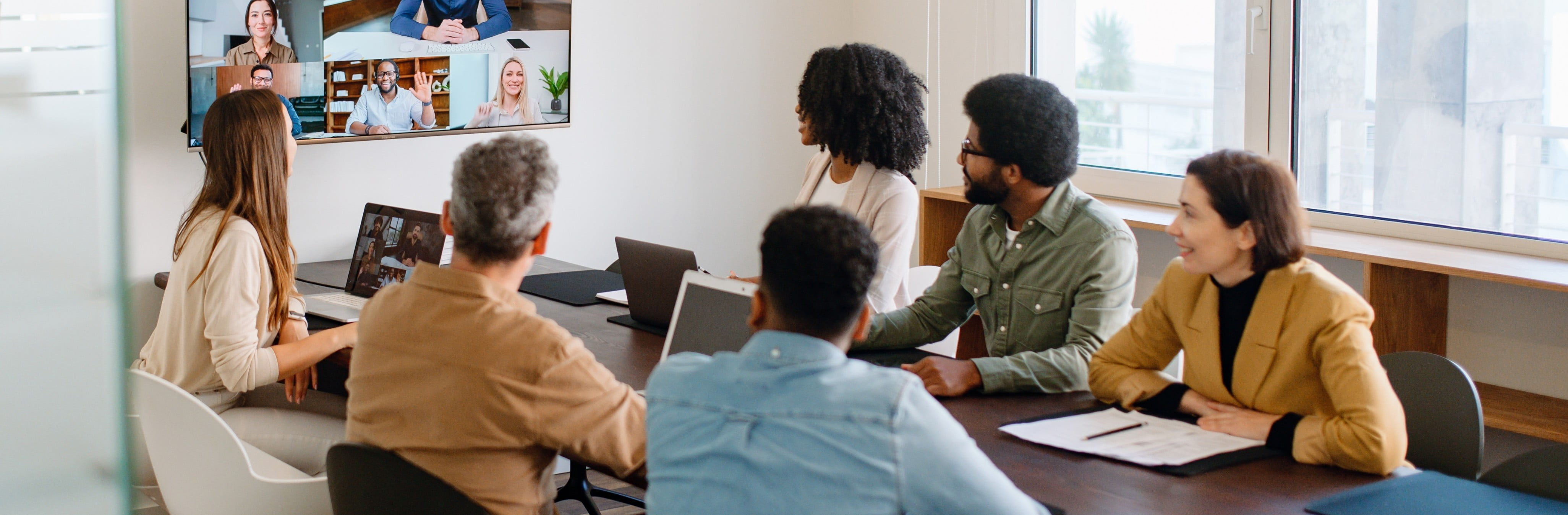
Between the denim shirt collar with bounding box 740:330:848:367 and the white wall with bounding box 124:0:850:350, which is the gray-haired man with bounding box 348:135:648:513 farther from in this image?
the white wall with bounding box 124:0:850:350

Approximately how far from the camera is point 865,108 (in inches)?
112

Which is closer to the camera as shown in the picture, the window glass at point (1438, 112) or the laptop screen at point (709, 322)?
the laptop screen at point (709, 322)

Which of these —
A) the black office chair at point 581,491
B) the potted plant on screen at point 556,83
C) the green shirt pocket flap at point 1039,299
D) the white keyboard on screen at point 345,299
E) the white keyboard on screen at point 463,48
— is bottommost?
the black office chair at point 581,491

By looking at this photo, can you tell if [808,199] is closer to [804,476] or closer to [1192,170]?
[1192,170]

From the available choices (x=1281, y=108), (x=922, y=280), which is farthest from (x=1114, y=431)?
(x=1281, y=108)

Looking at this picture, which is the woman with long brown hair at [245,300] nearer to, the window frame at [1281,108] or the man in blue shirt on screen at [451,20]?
the man in blue shirt on screen at [451,20]

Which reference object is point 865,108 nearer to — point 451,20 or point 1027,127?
point 1027,127

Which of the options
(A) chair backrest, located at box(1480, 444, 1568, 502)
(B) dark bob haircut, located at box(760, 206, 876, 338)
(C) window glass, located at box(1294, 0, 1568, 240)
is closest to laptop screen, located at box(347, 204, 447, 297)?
(B) dark bob haircut, located at box(760, 206, 876, 338)

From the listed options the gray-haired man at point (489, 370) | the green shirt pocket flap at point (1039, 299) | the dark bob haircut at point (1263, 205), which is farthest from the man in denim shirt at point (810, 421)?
the green shirt pocket flap at point (1039, 299)

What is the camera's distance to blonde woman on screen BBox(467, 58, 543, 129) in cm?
381

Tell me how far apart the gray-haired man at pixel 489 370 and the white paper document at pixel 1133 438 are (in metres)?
0.61

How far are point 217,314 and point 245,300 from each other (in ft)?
0.18

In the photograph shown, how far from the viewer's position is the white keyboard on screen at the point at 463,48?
12.0ft

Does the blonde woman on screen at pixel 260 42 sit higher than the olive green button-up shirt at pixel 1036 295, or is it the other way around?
the blonde woman on screen at pixel 260 42
